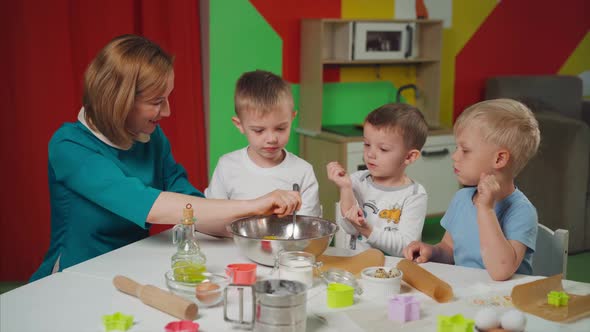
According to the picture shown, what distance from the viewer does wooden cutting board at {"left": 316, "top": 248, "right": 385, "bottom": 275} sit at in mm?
1641

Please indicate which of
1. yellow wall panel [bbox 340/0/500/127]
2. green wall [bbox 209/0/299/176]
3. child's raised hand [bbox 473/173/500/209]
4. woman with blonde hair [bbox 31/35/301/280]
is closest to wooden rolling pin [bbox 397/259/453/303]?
child's raised hand [bbox 473/173/500/209]

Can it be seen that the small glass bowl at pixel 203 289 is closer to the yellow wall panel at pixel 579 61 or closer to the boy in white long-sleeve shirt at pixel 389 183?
the boy in white long-sleeve shirt at pixel 389 183

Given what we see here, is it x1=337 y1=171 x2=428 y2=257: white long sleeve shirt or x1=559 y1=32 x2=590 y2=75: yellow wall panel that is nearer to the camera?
x1=337 y1=171 x2=428 y2=257: white long sleeve shirt

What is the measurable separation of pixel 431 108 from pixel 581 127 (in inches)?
38.1

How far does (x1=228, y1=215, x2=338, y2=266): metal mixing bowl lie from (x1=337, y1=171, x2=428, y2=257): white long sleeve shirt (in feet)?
1.04

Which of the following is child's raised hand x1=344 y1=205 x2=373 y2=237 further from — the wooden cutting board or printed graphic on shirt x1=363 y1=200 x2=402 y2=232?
the wooden cutting board

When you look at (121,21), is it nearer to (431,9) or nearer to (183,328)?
(431,9)

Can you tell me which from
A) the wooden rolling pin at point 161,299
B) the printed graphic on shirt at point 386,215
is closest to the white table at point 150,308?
the wooden rolling pin at point 161,299

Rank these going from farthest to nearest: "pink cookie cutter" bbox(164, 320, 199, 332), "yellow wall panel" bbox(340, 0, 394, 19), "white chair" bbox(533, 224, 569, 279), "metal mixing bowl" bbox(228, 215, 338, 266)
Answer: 1. "yellow wall panel" bbox(340, 0, 394, 19)
2. "white chair" bbox(533, 224, 569, 279)
3. "metal mixing bowl" bbox(228, 215, 338, 266)
4. "pink cookie cutter" bbox(164, 320, 199, 332)

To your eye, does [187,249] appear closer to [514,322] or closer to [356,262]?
[356,262]

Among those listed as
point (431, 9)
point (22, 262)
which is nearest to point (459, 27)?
point (431, 9)

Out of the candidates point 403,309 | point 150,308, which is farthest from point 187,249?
point 403,309

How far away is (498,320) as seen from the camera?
1279 millimetres

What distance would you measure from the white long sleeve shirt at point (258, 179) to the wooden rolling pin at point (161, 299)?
2.72 ft
